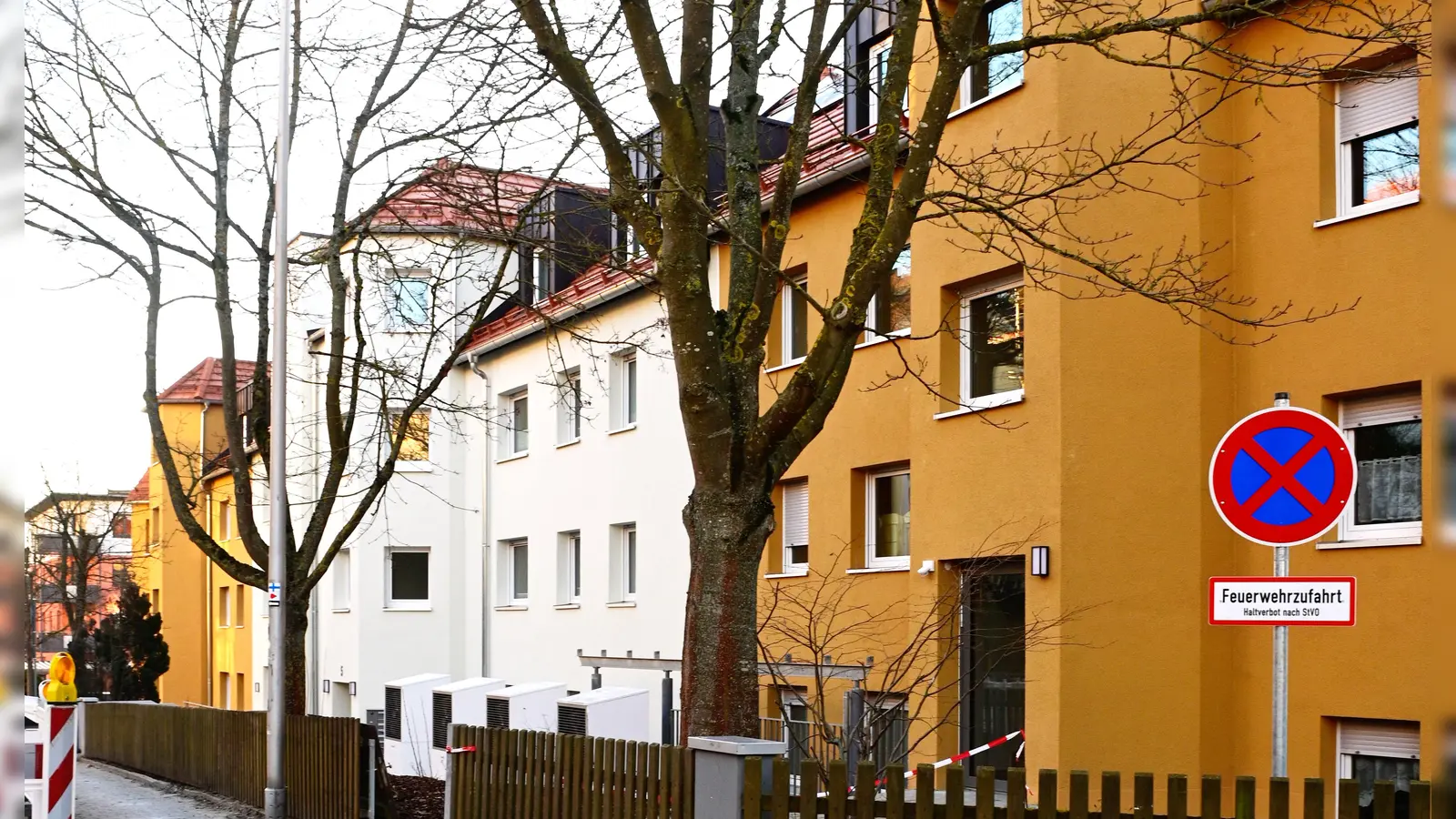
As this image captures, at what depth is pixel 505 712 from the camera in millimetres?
18422

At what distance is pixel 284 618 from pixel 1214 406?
10.0m

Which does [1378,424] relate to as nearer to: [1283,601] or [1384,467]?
[1384,467]

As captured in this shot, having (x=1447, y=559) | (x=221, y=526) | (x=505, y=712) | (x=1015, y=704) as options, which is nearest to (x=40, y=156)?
(x=505, y=712)

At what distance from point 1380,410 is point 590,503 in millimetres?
15634

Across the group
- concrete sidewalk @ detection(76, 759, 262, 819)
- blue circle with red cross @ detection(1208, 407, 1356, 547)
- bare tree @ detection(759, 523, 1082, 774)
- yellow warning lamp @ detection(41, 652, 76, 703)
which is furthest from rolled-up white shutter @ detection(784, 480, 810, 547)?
blue circle with red cross @ detection(1208, 407, 1356, 547)

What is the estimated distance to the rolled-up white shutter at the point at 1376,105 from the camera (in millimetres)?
12133

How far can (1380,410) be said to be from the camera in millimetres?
12422

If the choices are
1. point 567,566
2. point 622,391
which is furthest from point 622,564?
point 622,391

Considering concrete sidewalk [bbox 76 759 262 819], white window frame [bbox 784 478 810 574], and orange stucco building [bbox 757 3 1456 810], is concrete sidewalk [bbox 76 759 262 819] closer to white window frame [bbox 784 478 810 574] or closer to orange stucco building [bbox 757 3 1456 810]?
white window frame [bbox 784 478 810 574]

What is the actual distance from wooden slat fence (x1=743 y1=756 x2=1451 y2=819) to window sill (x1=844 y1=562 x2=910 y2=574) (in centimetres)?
942

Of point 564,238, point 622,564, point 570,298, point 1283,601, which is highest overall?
point 570,298

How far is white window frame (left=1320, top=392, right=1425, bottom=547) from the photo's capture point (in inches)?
469

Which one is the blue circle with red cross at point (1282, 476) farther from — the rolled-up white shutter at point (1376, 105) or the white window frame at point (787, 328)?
the white window frame at point (787, 328)

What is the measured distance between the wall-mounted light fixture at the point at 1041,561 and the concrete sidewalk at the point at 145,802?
917 cm
